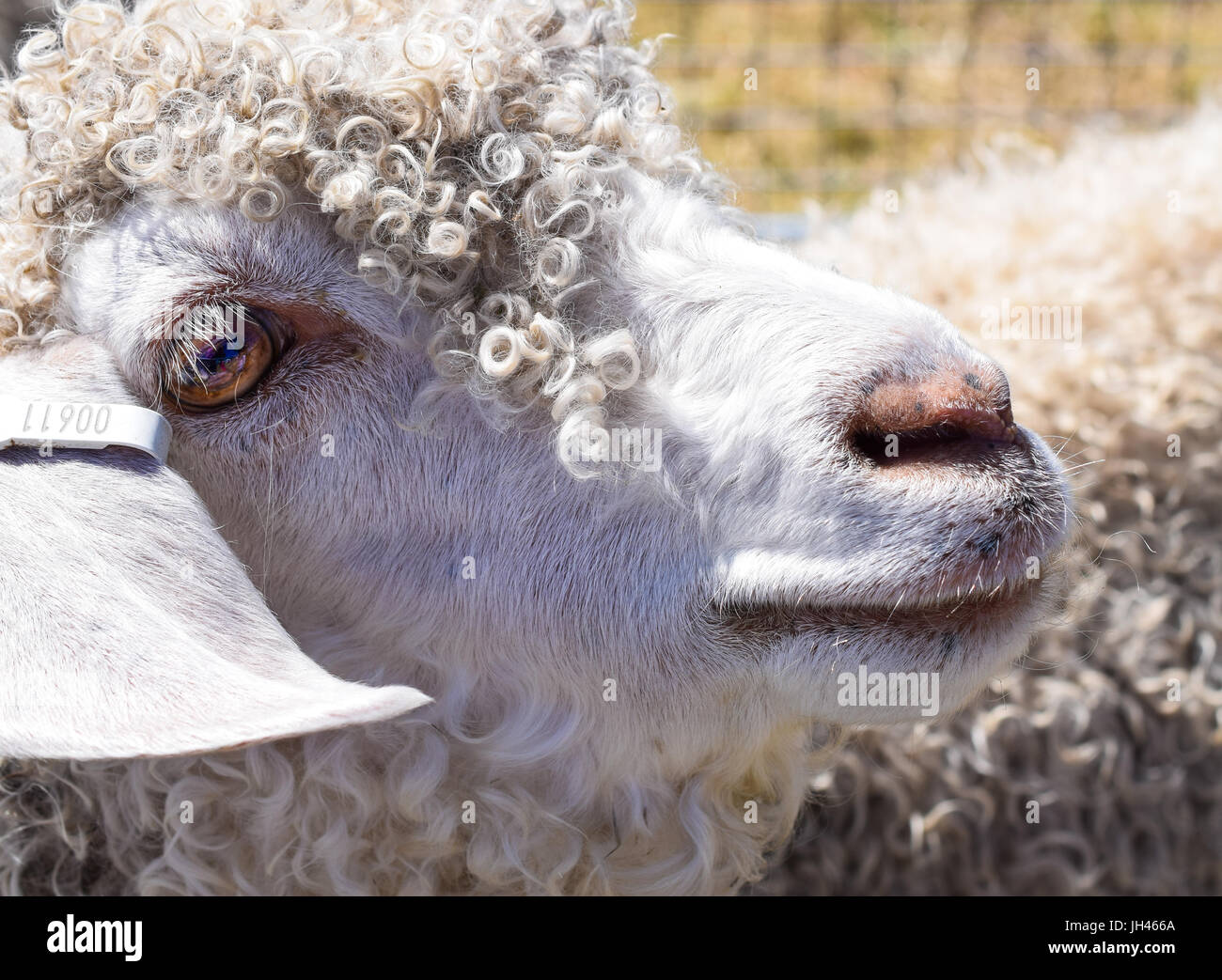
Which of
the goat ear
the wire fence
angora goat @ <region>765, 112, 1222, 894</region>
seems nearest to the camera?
the goat ear

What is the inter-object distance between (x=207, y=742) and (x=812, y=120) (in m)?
6.42

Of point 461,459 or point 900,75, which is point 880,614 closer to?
point 461,459

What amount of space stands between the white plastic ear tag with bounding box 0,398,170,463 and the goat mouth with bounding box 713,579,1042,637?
2.80ft

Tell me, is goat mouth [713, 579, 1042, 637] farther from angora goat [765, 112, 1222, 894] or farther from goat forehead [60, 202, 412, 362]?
angora goat [765, 112, 1222, 894]

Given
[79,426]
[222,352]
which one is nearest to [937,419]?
[222,352]

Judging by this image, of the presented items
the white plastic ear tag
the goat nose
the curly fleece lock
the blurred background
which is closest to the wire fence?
the blurred background

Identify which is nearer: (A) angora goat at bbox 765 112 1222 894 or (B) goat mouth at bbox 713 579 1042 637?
(B) goat mouth at bbox 713 579 1042 637

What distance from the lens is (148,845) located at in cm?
207

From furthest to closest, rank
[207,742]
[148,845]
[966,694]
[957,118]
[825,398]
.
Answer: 1. [957,118]
2. [148,845]
3. [966,694]
4. [825,398]
5. [207,742]

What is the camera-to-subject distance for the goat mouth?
1704 mm

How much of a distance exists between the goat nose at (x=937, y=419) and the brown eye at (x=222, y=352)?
88 centimetres
